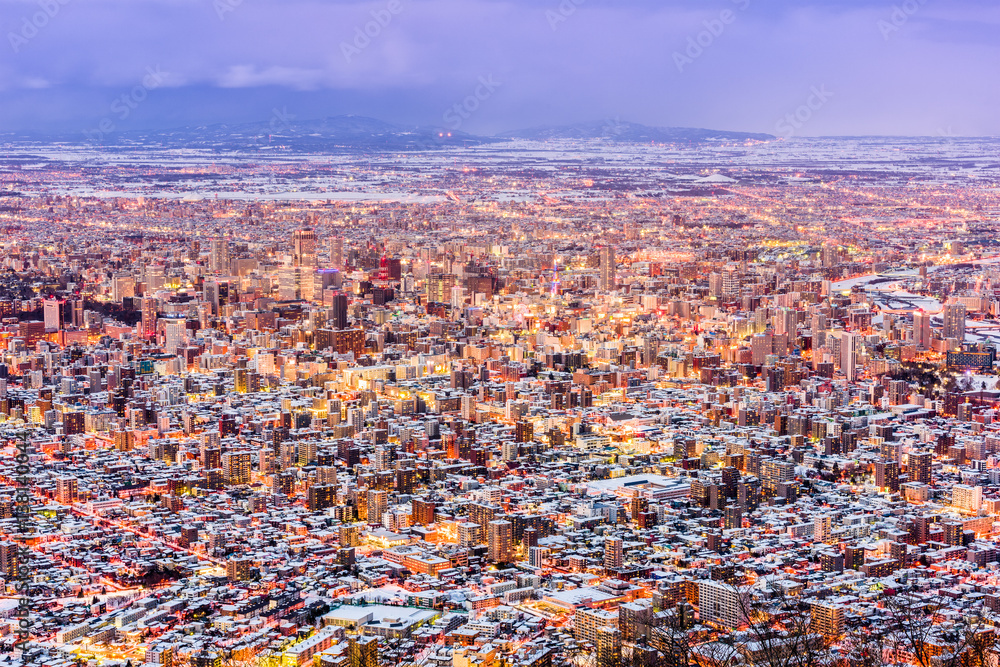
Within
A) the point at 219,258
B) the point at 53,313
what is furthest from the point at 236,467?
the point at 219,258

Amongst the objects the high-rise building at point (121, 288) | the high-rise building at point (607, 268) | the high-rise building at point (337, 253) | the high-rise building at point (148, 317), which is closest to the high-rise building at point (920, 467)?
the high-rise building at point (148, 317)

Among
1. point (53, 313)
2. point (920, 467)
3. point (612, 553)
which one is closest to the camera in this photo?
point (612, 553)

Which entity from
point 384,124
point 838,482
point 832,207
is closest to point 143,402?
point 838,482

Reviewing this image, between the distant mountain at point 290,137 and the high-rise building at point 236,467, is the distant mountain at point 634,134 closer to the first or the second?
the distant mountain at point 290,137

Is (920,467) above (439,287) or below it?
below

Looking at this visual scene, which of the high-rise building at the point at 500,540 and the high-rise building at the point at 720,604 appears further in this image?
the high-rise building at the point at 500,540

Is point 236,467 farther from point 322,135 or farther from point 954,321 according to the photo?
point 322,135
